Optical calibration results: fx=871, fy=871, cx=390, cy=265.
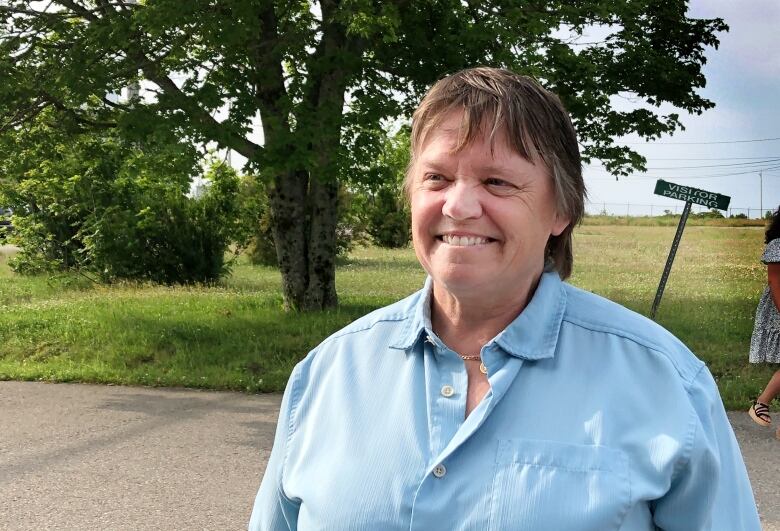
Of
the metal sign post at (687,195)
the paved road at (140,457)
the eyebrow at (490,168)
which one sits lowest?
the paved road at (140,457)

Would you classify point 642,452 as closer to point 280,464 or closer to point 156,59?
point 280,464

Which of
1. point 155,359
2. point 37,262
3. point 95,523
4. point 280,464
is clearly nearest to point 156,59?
point 155,359

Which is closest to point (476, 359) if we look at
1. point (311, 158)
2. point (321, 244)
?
point (311, 158)

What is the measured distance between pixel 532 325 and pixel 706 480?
397 millimetres

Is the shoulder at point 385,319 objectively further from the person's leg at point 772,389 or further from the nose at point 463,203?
the person's leg at point 772,389

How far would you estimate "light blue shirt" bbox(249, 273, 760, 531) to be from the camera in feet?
4.78

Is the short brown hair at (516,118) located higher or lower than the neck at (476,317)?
higher

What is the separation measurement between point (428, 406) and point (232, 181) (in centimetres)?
1586

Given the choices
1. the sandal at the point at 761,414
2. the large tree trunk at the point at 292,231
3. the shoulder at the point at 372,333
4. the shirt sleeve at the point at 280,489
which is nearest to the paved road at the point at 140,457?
the sandal at the point at 761,414

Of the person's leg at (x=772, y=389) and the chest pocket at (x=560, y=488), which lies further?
the person's leg at (x=772, y=389)

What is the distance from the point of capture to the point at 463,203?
163 cm

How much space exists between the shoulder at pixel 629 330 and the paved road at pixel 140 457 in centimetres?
349

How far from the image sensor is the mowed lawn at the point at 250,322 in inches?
347

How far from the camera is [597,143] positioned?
40.7 ft
